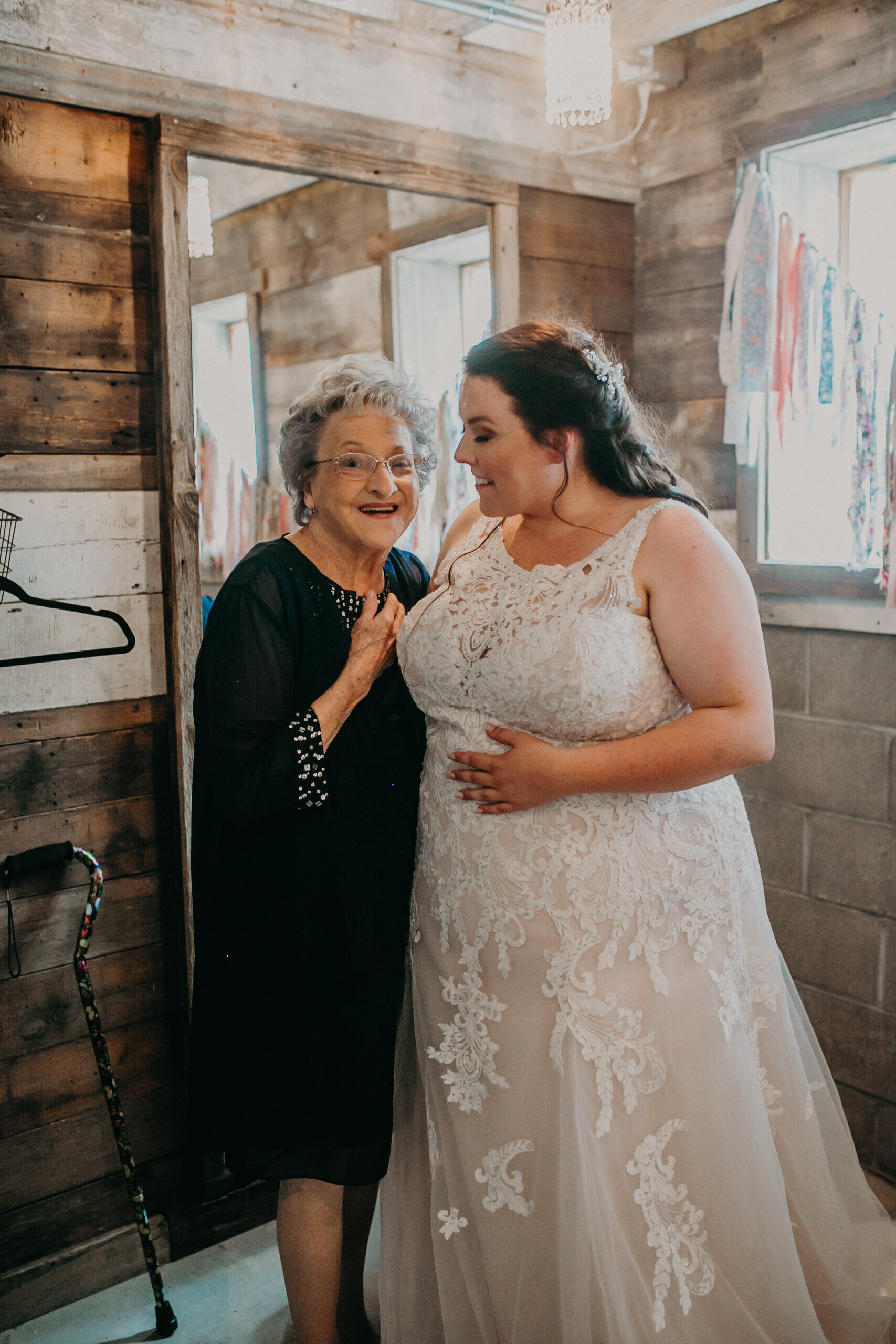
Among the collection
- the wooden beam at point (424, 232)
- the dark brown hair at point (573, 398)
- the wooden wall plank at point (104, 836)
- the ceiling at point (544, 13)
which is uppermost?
the ceiling at point (544, 13)

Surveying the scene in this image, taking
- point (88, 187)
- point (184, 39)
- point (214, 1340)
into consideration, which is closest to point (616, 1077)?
point (214, 1340)

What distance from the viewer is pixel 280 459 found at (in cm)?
189

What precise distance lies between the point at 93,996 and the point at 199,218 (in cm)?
149

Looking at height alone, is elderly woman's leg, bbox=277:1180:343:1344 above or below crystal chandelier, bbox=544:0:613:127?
below

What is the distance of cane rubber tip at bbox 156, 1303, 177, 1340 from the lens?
6.88 feet

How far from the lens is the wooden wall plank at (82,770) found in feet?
6.80

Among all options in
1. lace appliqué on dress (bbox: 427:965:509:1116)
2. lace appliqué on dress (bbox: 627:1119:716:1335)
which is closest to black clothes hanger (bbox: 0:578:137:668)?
lace appliqué on dress (bbox: 427:965:509:1116)

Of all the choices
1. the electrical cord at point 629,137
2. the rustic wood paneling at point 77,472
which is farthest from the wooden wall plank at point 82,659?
the electrical cord at point 629,137

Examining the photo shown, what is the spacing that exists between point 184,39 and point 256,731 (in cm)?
137

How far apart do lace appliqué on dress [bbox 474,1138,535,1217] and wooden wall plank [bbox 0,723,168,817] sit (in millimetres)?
1011

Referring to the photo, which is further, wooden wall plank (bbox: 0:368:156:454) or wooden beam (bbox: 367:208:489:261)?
wooden beam (bbox: 367:208:489:261)

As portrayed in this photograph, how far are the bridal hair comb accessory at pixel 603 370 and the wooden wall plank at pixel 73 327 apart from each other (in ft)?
3.01

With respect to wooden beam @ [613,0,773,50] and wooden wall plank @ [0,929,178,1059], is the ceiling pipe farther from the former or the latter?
wooden wall plank @ [0,929,178,1059]

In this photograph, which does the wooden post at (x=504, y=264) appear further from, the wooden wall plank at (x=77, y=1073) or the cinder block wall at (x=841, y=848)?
Answer: the wooden wall plank at (x=77, y=1073)
